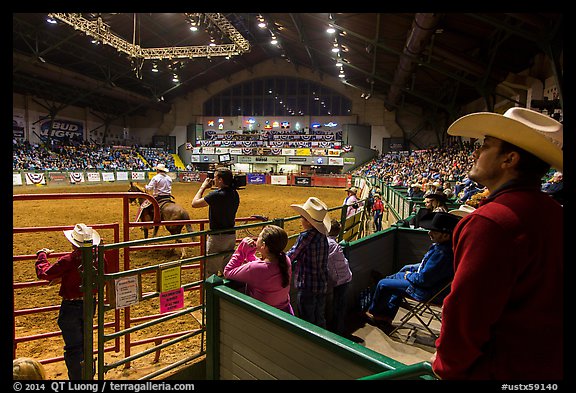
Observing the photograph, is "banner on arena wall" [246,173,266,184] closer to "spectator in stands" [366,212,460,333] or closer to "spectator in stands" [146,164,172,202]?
"spectator in stands" [146,164,172,202]

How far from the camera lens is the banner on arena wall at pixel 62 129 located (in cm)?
3195

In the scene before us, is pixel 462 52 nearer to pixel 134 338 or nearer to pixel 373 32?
pixel 373 32

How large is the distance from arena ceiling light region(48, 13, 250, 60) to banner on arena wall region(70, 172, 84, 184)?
9.35m

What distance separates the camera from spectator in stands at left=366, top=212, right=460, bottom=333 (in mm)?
3352

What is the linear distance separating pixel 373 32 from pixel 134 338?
18.7 m

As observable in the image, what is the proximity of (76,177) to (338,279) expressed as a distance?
26.0 metres

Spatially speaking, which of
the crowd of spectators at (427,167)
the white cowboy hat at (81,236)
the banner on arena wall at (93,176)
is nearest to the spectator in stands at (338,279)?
the white cowboy hat at (81,236)

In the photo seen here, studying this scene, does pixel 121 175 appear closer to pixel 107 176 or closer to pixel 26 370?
pixel 107 176

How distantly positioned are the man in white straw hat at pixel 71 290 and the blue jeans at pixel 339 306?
2579mm

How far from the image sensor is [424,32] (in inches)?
540

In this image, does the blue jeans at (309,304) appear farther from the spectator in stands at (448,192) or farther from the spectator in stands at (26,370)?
the spectator in stands at (448,192)

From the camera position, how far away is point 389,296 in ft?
13.5
